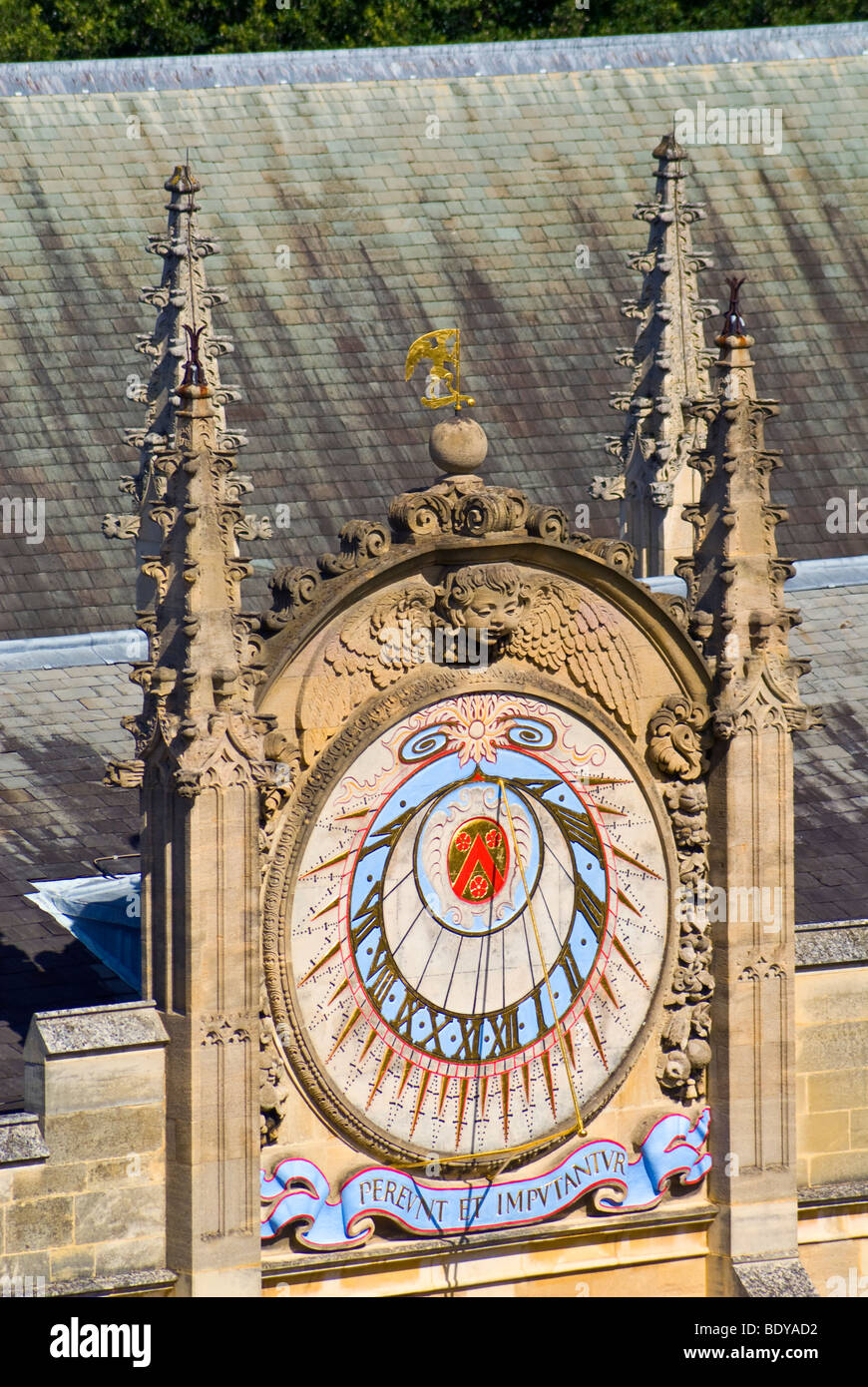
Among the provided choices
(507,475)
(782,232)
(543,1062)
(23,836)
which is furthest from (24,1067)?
(782,232)

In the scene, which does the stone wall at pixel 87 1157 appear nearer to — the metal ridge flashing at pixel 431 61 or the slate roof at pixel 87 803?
the slate roof at pixel 87 803

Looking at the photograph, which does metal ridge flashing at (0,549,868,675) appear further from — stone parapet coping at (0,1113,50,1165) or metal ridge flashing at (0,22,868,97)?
metal ridge flashing at (0,22,868,97)

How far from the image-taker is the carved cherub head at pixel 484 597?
802 inches

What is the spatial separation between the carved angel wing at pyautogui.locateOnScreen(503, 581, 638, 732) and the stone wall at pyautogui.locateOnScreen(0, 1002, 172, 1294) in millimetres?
3396

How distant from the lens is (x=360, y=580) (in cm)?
1992

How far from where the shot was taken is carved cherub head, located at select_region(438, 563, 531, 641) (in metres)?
20.4

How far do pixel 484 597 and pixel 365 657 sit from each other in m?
0.87

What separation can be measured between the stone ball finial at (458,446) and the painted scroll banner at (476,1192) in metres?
4.47

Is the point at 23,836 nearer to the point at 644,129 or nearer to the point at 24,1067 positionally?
the point at 24,1067

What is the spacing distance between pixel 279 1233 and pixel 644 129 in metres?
34.2

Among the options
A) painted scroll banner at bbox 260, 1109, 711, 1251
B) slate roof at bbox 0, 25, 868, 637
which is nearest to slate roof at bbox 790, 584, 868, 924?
painted scroll banner at bbox 260, 1109, 711, 1251

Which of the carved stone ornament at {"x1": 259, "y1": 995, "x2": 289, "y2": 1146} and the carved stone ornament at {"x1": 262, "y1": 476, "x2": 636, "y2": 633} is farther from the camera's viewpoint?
the carved stone ornament at {"x1": 259, "y1": 995, "x2": 289, "y2": 1146}

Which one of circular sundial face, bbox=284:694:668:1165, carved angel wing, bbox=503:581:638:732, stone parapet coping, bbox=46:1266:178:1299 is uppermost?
carved angel wing, bbox=503:581:638:732

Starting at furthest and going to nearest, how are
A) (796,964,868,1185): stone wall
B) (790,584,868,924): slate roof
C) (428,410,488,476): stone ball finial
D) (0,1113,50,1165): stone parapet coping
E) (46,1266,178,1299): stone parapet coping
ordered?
1. (790,584,868,924): slate roof
2. (796,964,868,1185): stone wall
3. (428,410,488,476): stone ball finial
4. (46,1266,178,1299): stone parapet coping
5. (0,1113,50,1165): stone parapet coping
